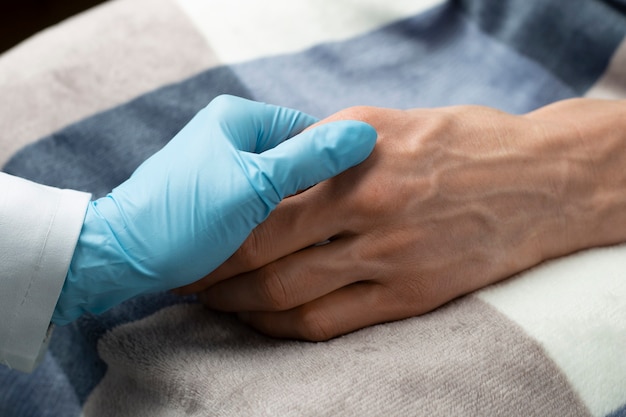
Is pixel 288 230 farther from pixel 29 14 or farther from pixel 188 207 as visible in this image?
pixel 29 14

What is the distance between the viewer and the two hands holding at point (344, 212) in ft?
2.18

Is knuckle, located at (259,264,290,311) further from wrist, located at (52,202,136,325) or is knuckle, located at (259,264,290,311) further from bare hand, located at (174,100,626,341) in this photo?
wrist, located at (52,202,136,325)

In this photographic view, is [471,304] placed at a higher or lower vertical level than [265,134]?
lower

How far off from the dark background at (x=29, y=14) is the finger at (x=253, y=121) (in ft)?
5.22

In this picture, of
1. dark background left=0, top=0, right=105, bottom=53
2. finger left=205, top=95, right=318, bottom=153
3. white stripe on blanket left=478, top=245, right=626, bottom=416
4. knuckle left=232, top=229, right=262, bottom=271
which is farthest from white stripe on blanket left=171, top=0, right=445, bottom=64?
dark background left=0, top=0, right=105, bottom=53

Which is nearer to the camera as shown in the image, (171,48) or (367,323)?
(367,323)

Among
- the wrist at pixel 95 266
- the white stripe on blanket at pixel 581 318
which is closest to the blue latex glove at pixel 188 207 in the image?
the wrist at pixel 95 266

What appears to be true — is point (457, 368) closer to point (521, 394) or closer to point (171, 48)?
point (521, 394)

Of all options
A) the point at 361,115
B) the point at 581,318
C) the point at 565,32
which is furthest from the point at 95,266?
the point at 565,32

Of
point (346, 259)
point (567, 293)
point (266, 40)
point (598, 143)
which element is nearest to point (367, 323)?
point (346, 259)

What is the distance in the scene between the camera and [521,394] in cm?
65

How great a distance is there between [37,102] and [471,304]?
1.99ft

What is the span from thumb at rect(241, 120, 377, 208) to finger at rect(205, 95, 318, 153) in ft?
0.15

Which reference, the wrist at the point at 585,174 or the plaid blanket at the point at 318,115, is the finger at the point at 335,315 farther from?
the wrist at the point at 585,174
